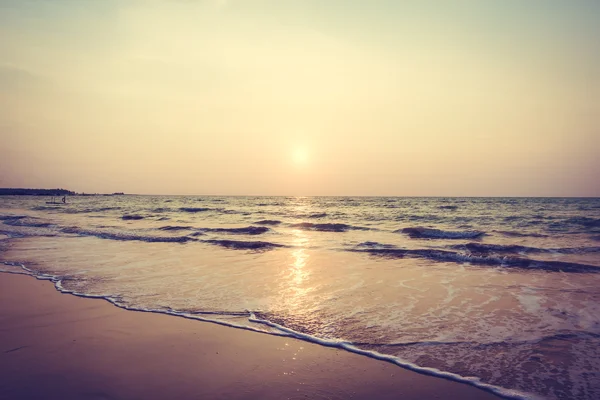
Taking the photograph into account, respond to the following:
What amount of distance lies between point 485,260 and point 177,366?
44.3 feet

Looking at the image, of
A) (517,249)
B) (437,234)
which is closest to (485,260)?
(517,249)

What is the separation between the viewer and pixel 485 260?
14906 millimetres

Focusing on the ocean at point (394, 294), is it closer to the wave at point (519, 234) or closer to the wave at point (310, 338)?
the wave at point (310, 338)

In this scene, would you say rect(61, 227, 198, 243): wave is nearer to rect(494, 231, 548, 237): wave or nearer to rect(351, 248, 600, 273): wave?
rect(351, 248, 600, 273): wave

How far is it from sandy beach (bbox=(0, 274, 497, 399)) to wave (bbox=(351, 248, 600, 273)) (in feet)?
35.7

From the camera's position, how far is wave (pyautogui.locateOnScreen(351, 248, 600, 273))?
13.5 m

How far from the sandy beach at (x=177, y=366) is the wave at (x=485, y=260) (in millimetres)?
10876

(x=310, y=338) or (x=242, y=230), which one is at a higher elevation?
(x=310, y=338)

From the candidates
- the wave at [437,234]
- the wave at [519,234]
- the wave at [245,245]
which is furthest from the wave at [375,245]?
the wave at [519,234]

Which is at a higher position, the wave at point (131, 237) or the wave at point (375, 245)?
the wave at point (375, 245)

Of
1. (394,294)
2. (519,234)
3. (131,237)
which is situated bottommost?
(131,237)

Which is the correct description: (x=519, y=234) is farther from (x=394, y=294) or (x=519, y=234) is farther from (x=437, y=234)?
(x=394, y=294)

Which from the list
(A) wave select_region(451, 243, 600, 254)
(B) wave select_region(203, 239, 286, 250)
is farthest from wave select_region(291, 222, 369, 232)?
(A) wave select_region(451, 243, 600, 254)

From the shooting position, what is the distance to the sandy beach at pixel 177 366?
4387 mm
